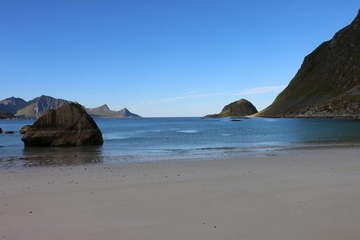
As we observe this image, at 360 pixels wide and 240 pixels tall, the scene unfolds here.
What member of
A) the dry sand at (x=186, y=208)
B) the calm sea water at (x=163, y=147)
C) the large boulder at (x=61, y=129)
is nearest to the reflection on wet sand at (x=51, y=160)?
the calm sea water at (x=163, y=147)

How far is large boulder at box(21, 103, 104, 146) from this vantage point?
3481cm

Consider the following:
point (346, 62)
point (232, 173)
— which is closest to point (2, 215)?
point (232, 173)

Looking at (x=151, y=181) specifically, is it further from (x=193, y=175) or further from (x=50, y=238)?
(x=50, y=238)

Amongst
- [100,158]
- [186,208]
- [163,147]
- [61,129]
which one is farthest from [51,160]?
[186,208]

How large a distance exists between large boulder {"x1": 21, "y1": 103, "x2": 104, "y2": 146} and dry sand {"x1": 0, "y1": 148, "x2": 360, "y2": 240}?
2253 centimetres

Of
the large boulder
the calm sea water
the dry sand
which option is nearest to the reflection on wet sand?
the calm sea water

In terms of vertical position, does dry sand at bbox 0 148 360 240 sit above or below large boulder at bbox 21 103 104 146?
below

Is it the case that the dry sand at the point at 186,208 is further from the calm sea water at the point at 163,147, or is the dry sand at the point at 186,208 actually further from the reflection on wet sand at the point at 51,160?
the calm sea water at the point at 163,147

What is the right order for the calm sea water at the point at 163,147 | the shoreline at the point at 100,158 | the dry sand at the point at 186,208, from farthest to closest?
the calm sea water at the point at 163,147 → the shoreline at the point at 100,158 → the dry sand at the point at 186,208

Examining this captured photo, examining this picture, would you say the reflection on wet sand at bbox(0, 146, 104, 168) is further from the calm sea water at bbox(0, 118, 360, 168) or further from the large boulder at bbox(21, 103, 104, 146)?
the large boulder at bbox(21, 103, 104, 146)

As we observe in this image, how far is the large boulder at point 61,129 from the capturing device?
34812 millimetres

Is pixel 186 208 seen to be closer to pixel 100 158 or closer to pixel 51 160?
pixel 100 158

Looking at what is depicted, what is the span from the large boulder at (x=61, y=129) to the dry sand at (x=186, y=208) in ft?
73.9

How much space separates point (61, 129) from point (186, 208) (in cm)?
3084
